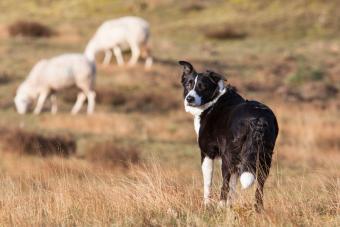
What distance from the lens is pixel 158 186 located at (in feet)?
27.7

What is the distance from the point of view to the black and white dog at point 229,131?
7.61 meters

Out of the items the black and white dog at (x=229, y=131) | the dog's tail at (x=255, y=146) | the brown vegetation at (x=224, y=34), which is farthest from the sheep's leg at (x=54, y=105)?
the brown vegetation at (x=224, y=34)

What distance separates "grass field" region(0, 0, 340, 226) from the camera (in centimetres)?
795

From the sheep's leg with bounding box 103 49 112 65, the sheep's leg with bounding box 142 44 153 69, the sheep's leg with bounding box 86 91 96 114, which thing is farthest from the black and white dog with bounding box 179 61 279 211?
the sheep's leg with bounding box 103 49 112 65

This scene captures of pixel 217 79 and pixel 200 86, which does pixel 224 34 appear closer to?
pixel 217 79

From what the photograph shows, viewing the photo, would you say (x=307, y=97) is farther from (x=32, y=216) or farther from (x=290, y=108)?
(x=32, y=216)

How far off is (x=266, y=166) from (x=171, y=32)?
3602 centimetres

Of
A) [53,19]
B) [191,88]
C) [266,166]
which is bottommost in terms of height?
[53,19]

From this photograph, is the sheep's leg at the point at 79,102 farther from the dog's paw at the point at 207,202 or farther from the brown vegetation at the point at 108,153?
the dog's paw at the point at 207,202

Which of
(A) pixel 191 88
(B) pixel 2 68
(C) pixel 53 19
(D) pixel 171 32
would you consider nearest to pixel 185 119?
(B) pixel 2 68

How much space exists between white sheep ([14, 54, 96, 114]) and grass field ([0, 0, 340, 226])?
55cm

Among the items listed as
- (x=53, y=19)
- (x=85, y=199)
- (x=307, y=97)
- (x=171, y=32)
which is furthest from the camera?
(x=53, y=19)

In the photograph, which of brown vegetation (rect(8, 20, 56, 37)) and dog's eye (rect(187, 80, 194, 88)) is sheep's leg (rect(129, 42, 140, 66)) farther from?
dog's eye (rect(187, 80, 194, 88))

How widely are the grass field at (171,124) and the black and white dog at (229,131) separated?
33 centimetres
